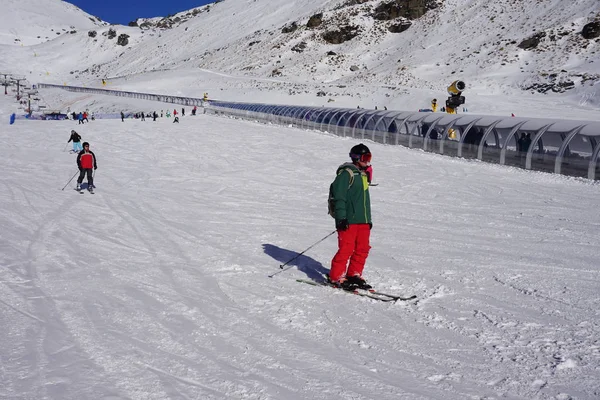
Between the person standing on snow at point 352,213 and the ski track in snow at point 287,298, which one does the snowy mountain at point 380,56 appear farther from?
the person standing on snow at point 352,213

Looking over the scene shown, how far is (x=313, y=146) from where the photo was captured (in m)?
24.8

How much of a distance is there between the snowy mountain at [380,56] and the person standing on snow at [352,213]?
37.0 meters

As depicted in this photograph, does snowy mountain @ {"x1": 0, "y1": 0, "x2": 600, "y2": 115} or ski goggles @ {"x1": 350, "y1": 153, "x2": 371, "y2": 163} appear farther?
snowy mountain @ {"x1": 0, "y1": 0, "x2": 600, "y2": 115}

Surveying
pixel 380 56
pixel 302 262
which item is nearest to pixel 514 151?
pixel 302 262

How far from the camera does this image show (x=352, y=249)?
19.8 ft

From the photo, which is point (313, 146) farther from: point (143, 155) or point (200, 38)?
point (200, 38)

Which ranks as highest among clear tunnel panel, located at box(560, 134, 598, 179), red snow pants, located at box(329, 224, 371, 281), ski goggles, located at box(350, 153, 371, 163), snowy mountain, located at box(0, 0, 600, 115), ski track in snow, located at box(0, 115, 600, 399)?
snowy mountain, located at box(0, 0, 600, 115)

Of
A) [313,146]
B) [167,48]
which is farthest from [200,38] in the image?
[313,146]

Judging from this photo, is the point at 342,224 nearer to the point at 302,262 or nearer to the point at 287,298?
the point at 287,298

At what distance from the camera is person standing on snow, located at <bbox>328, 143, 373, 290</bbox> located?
5.77m

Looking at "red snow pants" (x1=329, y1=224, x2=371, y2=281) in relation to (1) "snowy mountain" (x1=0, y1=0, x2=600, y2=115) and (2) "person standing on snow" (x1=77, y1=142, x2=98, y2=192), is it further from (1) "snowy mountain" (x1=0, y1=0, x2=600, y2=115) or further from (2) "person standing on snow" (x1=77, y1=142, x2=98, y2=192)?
(1) "snowy mountain" (x1=0, y1=0, x2=600, y2=115)

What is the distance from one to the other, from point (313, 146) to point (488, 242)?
1657 centimetres

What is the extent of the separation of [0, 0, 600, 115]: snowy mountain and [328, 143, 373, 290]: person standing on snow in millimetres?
37049

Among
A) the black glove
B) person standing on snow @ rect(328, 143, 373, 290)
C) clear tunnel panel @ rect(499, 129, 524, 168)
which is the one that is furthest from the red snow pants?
clear tunnel panel @ rect(499, 129, 524, 168)
